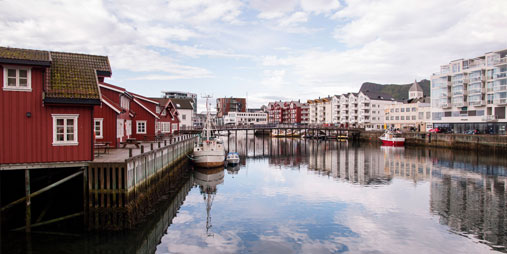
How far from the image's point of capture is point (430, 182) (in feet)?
117

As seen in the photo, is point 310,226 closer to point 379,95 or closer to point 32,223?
point 32,223

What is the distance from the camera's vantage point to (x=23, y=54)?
1808 cm

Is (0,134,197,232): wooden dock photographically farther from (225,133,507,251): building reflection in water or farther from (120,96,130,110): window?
(225,133,507,251): building reflection in water

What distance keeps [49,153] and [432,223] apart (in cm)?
2307

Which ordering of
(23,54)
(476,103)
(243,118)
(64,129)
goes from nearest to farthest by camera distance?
(23,54) < (64,129) < (476,103) < (243,118)

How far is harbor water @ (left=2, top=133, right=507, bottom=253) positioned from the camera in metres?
17.2

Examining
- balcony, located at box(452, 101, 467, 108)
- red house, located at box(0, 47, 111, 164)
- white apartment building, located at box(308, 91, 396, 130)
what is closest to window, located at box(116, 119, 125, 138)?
red house, located at box(0, 47, 111, 164)

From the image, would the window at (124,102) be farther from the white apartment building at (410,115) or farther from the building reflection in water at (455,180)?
the white apartment building at (410,115)

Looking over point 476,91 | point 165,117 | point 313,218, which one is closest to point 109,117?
point 313,218

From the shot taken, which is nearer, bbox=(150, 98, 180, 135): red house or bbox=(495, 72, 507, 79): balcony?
bbox=(150, 98, 180, 135): red house

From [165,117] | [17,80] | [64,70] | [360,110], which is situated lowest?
[165,117]

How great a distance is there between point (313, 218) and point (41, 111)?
17.4 m

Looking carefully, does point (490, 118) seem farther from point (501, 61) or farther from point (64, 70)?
point (64, 70)

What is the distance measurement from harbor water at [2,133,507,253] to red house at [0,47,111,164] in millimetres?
4155
